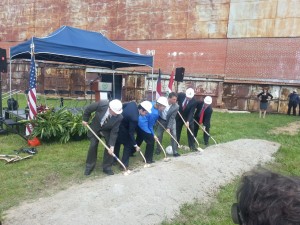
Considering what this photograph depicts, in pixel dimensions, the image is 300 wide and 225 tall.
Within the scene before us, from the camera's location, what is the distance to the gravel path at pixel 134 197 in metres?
3.87

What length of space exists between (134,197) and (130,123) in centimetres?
213

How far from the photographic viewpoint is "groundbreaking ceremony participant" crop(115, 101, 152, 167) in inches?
246

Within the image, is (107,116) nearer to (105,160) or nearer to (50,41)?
(105,160)

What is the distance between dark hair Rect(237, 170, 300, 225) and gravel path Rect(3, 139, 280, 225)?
9.83ft

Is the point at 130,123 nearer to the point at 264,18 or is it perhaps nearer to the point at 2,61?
the point at 2,61

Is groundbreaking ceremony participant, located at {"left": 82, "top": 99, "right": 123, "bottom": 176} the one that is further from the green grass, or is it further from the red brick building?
the red brick building

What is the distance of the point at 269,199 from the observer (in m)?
1.02

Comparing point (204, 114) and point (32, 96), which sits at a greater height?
point (32, 96)

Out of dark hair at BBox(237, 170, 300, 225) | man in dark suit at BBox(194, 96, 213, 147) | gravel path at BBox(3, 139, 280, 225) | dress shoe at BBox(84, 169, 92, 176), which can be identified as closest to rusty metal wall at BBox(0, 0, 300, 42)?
man in dark suit at BBox(194, 96, 213, 147)

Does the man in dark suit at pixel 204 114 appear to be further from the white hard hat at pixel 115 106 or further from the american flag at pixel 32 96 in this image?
the american flag at pixel 32 96

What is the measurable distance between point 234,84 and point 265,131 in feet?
26.0

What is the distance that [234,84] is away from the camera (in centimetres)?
1931

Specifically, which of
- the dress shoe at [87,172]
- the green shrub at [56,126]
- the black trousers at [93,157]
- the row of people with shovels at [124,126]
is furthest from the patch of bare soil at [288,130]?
the dress shoe at [87,172]

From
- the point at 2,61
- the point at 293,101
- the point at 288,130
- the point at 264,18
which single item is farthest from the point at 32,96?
the point at 264,18
